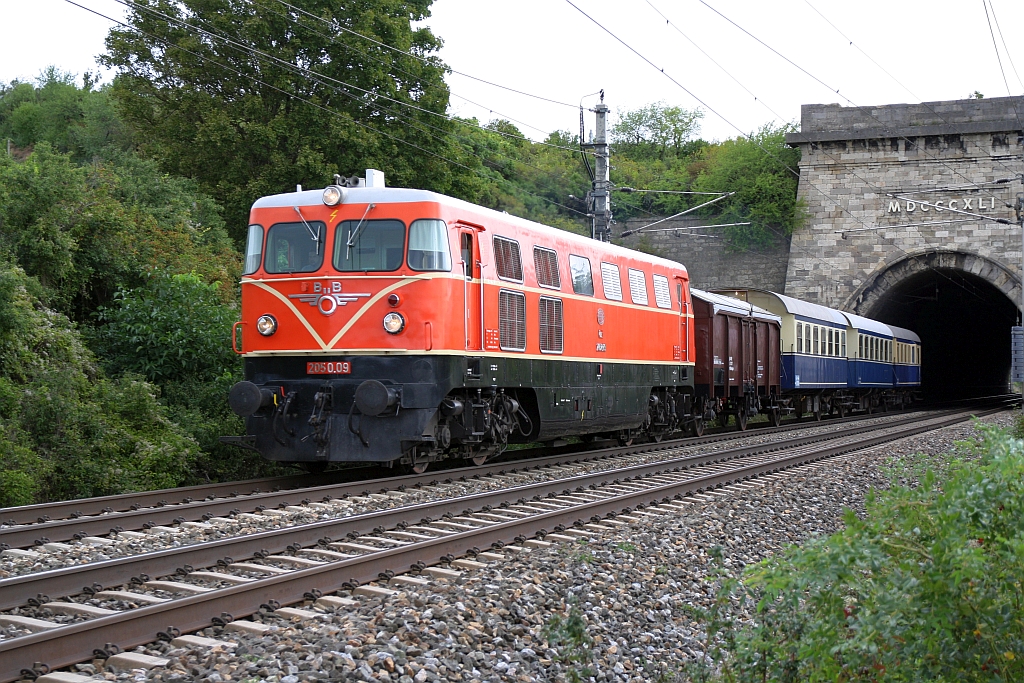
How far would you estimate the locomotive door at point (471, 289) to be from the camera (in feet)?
41.4

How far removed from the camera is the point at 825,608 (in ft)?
14.1

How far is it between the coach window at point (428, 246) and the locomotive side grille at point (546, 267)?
2.49 m

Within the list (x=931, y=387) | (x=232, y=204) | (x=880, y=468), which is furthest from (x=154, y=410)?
(x=931, y=387)

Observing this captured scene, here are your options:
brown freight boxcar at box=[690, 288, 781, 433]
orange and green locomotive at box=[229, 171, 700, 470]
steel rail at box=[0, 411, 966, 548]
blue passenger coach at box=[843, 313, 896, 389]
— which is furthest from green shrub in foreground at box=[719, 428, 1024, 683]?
blue passenger coach at box=[843, 313, 896, 389]

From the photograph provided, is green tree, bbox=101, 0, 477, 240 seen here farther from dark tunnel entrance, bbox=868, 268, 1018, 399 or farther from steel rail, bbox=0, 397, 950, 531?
dark tunnel entrance, bbox=868, 268, 1018, 399

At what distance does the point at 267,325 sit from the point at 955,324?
188 ft

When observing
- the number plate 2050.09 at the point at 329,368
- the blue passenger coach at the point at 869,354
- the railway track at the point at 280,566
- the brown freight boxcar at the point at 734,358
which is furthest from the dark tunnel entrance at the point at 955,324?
the railway track at the point at 280,566

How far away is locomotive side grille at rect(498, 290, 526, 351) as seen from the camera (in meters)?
13.5

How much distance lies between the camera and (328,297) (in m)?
12.3

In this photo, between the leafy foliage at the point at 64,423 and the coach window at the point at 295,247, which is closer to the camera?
the leafy foliage at the point at 64,423

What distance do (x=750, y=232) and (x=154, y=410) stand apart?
122 feet

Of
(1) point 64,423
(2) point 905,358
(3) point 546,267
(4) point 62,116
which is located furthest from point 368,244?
(4) point 62,116

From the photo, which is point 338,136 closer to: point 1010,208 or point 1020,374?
point 1020,374

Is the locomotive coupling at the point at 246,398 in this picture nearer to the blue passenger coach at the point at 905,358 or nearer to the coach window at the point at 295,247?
the coach window at the point at 295,247
